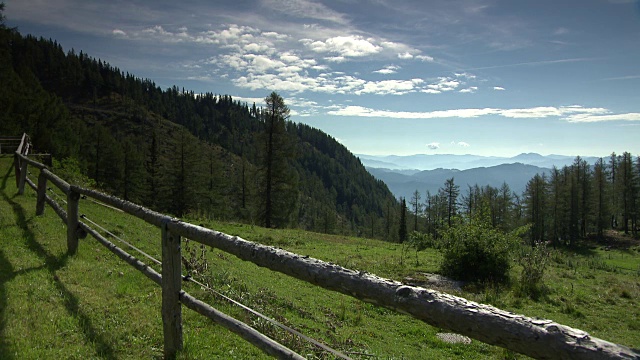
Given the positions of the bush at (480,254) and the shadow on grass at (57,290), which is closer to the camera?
the shadow on grass at (57,290)

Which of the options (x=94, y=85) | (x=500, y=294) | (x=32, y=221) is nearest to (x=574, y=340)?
(x=32, y=221)

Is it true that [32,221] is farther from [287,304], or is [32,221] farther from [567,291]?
[567,291]

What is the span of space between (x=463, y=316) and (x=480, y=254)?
47.7ft

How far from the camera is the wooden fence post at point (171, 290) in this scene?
4.14 meters

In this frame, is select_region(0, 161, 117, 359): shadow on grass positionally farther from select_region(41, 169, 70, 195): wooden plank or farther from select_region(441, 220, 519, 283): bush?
select_region(441, 220, 519, 283): bush

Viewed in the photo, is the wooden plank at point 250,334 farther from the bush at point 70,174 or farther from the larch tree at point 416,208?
the larch tree at point 416,208

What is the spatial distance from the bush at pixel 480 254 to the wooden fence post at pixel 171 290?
44.1 feet

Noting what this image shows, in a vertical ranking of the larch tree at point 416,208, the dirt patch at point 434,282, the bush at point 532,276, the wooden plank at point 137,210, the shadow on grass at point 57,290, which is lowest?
the larch tree at point 416,208

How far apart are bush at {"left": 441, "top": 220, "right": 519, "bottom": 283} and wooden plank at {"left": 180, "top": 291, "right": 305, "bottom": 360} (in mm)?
13566

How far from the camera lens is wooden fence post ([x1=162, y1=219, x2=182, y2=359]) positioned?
Answer: 414 centimetres

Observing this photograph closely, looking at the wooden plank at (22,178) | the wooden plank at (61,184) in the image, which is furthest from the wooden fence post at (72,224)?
the wooden plank at (22,178)

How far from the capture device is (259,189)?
124 feet

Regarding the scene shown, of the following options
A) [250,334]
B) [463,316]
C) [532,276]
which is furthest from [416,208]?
[463,316]

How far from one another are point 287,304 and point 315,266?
17.9 ft
